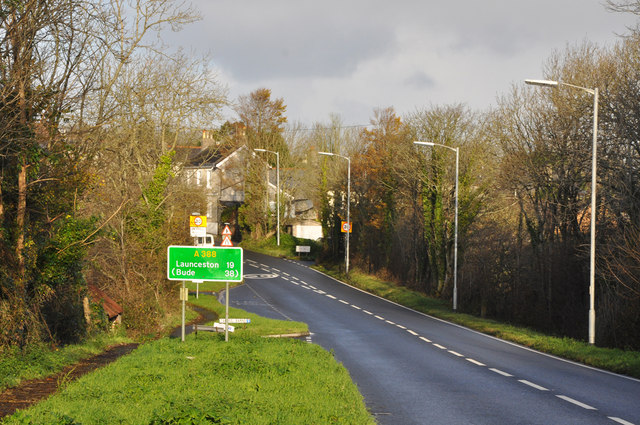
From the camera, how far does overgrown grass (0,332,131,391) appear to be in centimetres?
1245

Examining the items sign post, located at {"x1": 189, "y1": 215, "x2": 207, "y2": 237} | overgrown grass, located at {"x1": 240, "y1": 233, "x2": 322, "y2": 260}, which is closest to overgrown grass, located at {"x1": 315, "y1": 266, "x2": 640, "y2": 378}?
sign post, located at {"x1": 189, "y1": 215, "x2": 207, "y2": 237}

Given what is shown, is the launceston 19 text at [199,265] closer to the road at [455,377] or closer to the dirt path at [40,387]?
the dirt path at [40,387]

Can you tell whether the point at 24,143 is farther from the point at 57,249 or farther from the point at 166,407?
the point at 166,407

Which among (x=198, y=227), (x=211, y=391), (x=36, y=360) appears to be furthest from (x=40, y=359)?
(x=198, y=227)

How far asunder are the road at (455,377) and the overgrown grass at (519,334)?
0.56 m

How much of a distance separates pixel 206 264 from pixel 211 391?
23.8ft

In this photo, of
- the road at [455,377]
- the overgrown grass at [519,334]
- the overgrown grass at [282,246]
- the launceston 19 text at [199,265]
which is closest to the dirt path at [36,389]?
the launceston 19 text at [199,265]

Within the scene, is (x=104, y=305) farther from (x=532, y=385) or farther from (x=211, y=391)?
(x=532, y=385)

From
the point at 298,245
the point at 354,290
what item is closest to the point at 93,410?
the point at 354,290

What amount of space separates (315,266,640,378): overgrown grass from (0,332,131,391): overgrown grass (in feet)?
40.7

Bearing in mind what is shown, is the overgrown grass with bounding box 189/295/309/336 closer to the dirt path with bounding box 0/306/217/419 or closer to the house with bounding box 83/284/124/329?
the house with bounding box 83/284/124/329

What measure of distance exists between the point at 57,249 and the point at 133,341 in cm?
576

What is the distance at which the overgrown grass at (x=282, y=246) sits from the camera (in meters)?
68.2

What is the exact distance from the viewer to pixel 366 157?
54.8 meters
